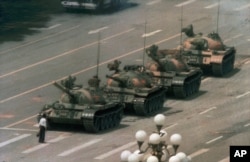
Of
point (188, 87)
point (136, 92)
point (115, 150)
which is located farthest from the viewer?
point (188, 87)

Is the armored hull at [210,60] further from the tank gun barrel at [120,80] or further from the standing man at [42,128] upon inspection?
the standing man at [42,128]

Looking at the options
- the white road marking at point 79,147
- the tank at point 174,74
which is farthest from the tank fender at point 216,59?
the white road marking at point 79,147

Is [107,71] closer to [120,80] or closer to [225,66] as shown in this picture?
[225,66]

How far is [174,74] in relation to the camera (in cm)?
8612

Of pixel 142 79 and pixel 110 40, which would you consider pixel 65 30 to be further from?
pixel 142 79

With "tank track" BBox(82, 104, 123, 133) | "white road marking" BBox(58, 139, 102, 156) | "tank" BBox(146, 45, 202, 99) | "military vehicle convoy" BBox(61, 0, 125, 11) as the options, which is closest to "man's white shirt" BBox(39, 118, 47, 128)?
"tank track" BBox(82, 104, 123, 133)

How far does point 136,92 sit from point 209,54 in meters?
13.4

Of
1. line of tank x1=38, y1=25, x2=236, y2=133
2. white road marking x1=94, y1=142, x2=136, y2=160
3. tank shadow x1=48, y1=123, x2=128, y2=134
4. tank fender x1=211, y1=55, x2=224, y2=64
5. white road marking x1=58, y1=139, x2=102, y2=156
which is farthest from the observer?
tank fender x1=211, y1=55, x2=224, y2=64

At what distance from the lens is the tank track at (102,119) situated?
7594cm

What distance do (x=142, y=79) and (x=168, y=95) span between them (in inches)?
202

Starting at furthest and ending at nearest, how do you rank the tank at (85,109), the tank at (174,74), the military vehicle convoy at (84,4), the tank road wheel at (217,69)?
the military vehicle convoy at (84,4)
the tank road wheel at (217,69)
the tank at (174,74)
the tank at (85,109)

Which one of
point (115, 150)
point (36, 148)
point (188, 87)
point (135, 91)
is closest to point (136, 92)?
point (135, 91)

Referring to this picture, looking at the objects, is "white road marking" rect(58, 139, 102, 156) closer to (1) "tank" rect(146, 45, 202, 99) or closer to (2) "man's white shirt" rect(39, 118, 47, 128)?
(2) "man's white shirt" rect(39, 118, 47, 128)

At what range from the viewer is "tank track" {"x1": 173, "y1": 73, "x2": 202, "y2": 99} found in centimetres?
8550
